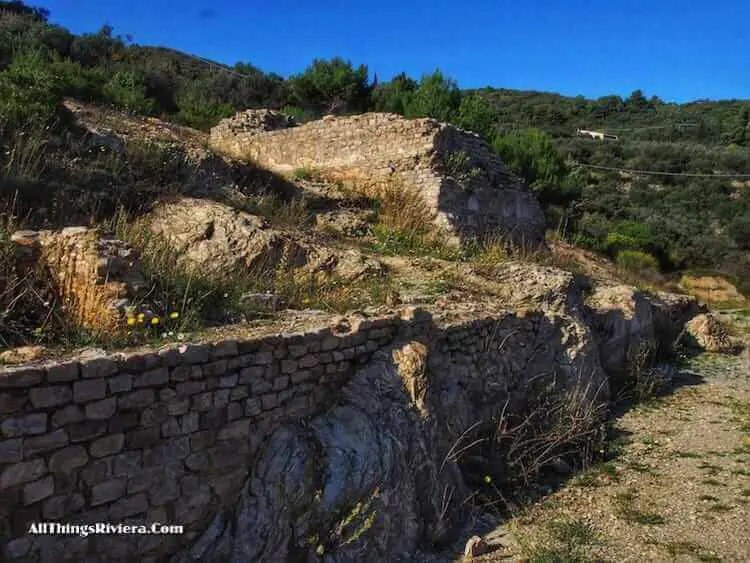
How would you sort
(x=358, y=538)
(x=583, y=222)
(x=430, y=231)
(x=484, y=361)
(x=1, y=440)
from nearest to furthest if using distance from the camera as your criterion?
1. (x=1, y=440)
2. (x=358, y=538)
3. (x=484, y=361)
4. (x=430, y=231)
5. (x=583, y=222)

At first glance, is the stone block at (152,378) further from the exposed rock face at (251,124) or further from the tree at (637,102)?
the tree at (637,102)

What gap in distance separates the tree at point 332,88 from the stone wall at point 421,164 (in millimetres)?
9110

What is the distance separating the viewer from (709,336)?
12.3 metres

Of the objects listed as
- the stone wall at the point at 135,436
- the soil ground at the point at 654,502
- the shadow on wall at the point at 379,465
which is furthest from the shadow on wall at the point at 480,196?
the stone wall at the point at 135,436

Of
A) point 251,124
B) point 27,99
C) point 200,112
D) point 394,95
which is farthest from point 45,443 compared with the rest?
point 394,95

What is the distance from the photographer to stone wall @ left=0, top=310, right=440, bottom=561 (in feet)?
9.42

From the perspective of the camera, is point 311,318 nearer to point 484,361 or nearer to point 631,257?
point 484,361

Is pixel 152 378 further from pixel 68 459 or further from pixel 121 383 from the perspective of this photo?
pixel 68 459

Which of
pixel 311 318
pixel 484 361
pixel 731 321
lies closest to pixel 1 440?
pixel 311 318

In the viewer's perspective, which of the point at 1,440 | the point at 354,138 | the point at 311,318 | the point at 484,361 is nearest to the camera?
the point at 1,440

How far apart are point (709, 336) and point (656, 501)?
8.29m

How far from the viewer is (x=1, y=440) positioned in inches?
110

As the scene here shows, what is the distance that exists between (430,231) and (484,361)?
4095 mm

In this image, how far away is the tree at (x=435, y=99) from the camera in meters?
18.0
